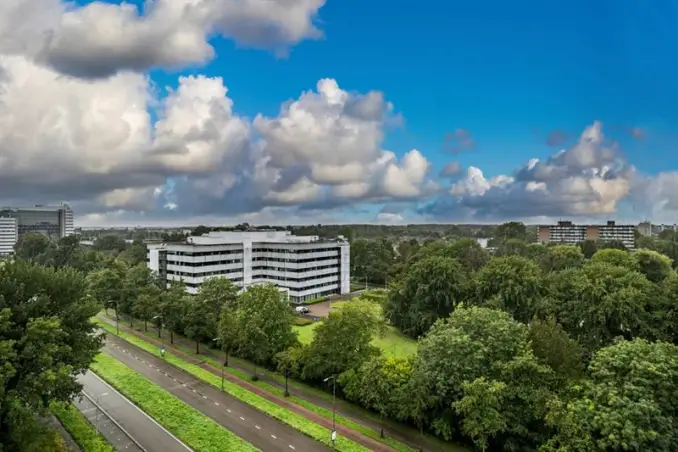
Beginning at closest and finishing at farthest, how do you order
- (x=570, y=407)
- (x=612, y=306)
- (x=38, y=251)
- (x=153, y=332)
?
(x=570, y=407) < (x=612, y=306) < (x=153, y=332) < (x=38, y=251)

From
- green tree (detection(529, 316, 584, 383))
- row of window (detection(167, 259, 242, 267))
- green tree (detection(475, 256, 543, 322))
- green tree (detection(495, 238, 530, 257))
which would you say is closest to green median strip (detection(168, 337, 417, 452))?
green tree (detection(529, 316, 584, 383))

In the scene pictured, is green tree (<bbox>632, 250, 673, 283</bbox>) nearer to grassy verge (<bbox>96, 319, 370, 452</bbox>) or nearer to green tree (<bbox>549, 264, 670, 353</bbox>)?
green tree (<bbox>549, 264, 670, 353</bbox>)

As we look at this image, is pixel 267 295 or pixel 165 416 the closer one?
pixel 165 416

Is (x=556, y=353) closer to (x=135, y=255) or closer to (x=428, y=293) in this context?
(x=428, y=293)

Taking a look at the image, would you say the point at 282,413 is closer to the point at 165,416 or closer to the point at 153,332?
the point at 165,416

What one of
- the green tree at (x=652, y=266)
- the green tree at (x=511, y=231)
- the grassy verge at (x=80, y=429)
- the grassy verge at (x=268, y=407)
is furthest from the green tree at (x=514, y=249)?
the grassy verge at (x=80, y=429)

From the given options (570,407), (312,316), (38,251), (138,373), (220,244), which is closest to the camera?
(570,407)

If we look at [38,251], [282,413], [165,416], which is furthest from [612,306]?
[38,251]
